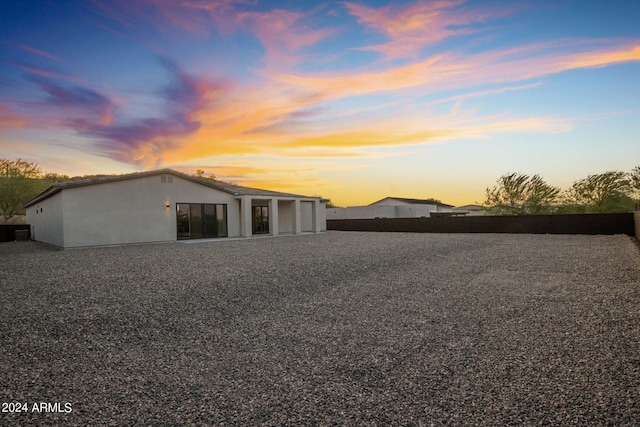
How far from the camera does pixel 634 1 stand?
8844 millimetres

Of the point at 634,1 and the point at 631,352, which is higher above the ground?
the point at 634,1

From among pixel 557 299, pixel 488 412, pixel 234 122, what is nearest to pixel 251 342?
pixel 488 412

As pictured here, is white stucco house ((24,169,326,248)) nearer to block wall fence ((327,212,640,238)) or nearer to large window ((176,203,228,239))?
large window ((176,203,228,239))

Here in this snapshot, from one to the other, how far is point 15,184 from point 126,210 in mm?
27583

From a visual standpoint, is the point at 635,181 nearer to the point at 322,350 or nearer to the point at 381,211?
the point at 381,211

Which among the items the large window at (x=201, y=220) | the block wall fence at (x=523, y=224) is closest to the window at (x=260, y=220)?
the large window at (x=201, y=220)

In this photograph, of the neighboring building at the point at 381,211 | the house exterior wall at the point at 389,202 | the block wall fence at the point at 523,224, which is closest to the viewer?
the block wall fence at the point at 523,224

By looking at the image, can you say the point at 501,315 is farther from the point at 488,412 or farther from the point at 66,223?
the point at 66,223

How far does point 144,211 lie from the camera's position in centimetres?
1723

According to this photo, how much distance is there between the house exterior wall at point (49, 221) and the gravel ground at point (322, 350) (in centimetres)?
939

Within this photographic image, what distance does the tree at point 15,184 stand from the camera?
33.2 meters

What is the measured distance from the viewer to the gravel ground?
8.55ft

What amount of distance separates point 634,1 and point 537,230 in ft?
55.1

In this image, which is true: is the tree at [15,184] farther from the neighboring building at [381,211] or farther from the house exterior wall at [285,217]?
the neighboring building at [381,211]
